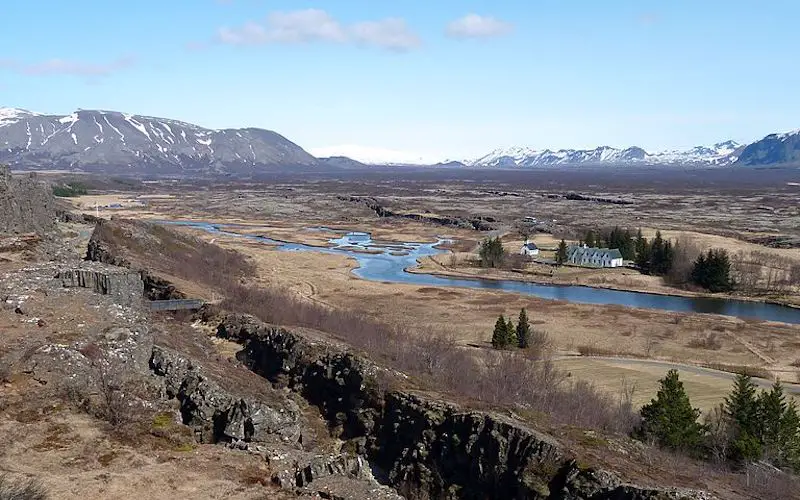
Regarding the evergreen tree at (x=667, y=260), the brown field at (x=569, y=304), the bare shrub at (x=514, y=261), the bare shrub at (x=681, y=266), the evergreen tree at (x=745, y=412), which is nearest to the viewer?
the evergreen tree at (x=745, y=412)

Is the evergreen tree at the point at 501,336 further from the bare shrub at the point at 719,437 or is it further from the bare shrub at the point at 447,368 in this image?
the bare shrub at the point at 719,437

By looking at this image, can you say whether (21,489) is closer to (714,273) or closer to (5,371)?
(5,371)

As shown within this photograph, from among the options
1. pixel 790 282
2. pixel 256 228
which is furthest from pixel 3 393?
pixel 256 228

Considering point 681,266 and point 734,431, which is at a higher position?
point 734,431

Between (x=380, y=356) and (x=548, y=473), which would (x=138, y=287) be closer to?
(x=380, y=356)

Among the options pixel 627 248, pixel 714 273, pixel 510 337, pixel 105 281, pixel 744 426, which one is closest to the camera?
pixel 744 426

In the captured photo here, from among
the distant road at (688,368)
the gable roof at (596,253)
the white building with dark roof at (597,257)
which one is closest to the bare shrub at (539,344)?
the distant road at (688,368)

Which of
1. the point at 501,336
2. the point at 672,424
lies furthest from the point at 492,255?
the point at 672,424
